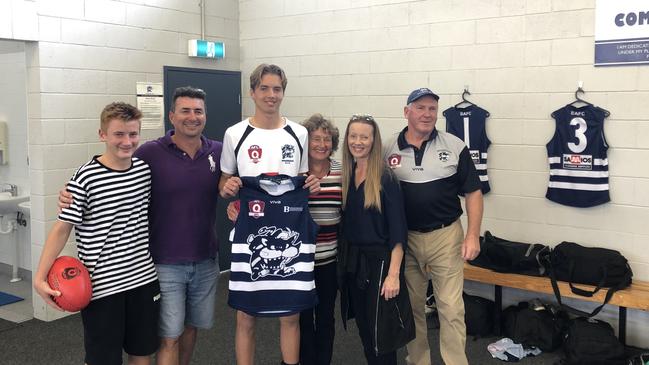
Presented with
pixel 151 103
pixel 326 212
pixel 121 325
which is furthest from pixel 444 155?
pixel 151 103

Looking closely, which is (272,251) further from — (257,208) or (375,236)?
(375,236)

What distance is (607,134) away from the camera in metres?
3.79

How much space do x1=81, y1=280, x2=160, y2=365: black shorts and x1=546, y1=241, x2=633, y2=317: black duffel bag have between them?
8.34 feet

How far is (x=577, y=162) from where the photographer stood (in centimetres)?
388

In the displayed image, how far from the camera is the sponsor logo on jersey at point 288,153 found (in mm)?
2666

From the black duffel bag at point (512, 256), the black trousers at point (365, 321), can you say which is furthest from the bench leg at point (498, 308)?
the black trousers at point (365, 321)

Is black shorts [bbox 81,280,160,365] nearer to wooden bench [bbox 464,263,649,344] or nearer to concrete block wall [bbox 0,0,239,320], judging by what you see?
concrete block wall [bbox 0,0,239,320]

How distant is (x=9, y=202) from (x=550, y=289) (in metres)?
4.37

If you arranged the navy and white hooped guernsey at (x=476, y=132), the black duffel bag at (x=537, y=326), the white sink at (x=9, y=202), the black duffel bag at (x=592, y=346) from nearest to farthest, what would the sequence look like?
the black duffel bag at (x=592, y=346) < the black duffel bag at (x=537, y=326) < the navy and white hooped guernsey at (x=476, y=132) < the white sink at (x=9, y=202)

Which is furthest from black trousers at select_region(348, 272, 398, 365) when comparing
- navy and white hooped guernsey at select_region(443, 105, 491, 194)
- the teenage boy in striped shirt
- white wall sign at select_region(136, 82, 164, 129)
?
white wall sign at select_region(136, 82, 164, 129)

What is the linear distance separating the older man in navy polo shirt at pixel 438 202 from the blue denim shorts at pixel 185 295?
41.3 inches

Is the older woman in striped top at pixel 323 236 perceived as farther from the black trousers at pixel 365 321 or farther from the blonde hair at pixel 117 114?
the blonde hair at pixel 117 114

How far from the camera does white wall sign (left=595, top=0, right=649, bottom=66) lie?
363 centimetres

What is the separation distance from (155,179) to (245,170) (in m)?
0.40
